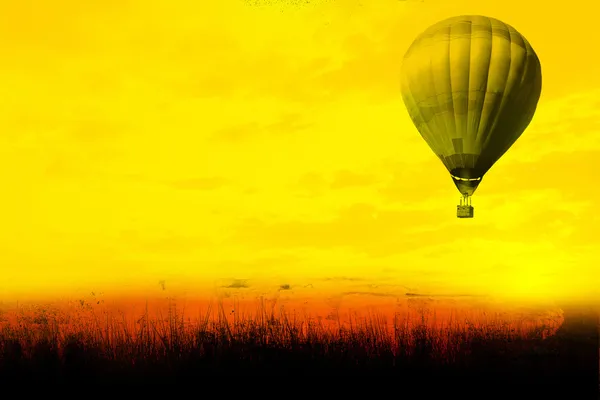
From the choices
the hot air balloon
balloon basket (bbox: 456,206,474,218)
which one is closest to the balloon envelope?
the hot air balloon

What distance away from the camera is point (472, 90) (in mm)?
33406

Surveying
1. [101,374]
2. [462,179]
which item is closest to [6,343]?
[101,374]

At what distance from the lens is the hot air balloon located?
33438 millimetres

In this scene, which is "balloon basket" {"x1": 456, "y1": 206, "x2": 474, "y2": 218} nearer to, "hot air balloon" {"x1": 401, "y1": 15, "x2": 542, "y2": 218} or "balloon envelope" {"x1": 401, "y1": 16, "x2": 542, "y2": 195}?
"hot air balloon" {"x1": 401, "y1": 15, "x2": 542, "y2": 218}

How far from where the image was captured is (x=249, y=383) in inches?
1169

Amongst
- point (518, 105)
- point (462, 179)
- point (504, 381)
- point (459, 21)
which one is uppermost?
point (459, 21)

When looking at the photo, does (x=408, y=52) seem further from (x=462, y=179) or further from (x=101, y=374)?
(x=101, y=374)

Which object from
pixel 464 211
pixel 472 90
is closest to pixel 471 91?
pixel 472 90

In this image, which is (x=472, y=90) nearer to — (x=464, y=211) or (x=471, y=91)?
(x=471, y=91)

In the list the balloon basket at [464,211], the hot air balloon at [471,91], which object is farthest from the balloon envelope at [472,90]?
the balloon basket at [464,211]

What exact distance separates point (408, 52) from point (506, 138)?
407cm

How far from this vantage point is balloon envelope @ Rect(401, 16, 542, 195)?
3344 centimetres

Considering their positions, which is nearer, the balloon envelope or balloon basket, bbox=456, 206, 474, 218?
the balloon envelope

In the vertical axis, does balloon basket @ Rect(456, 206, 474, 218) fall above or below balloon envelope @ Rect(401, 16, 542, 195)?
below
